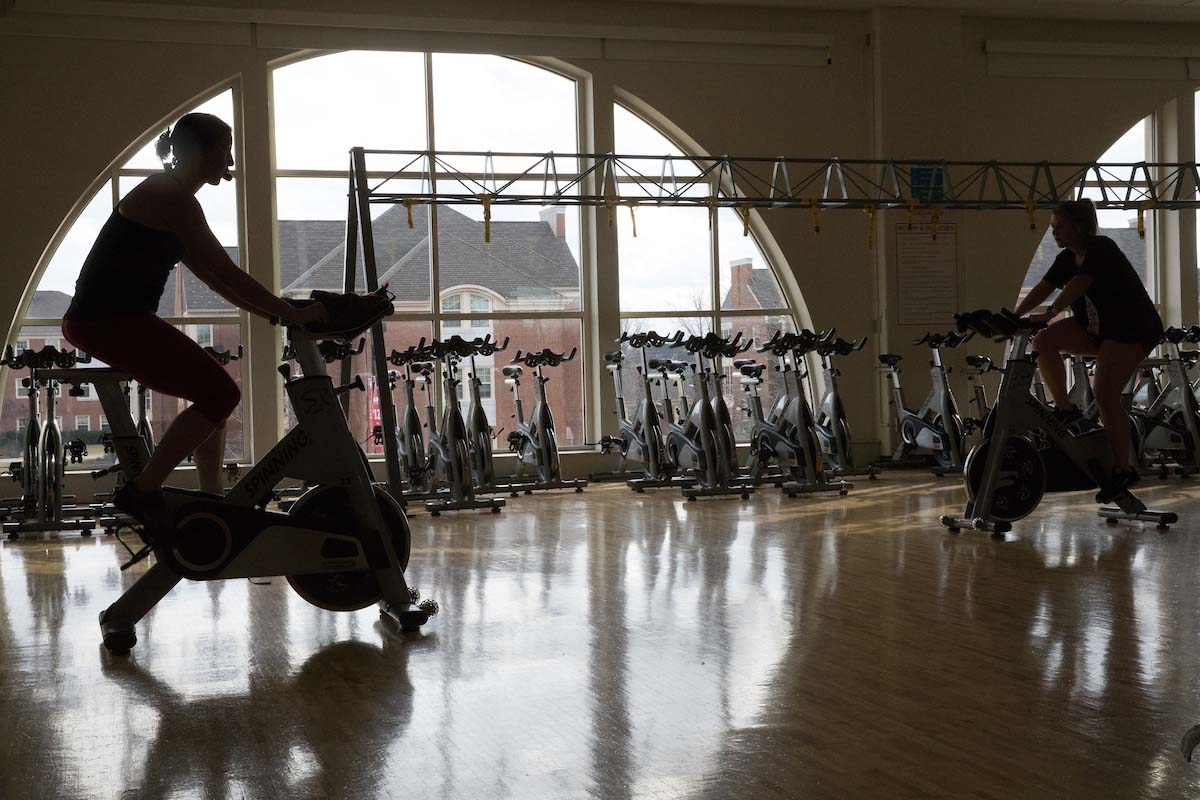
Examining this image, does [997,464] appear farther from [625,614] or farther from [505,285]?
[505,285]

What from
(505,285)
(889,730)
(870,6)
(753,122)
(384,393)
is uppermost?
(870,6)

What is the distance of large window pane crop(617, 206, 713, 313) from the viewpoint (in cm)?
992

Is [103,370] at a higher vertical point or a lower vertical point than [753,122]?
lower

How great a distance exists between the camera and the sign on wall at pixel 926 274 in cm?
1016

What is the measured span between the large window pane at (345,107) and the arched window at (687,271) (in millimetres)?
1737

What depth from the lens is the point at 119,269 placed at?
3.10m

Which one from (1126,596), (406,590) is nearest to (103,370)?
(406,590)

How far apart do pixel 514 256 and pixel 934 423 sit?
367 cm

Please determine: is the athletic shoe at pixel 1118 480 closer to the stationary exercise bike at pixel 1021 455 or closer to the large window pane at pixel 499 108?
the stationary exercise bike at pixel 1021 455

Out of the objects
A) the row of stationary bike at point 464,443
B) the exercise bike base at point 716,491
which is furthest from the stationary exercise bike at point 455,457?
the exercise bike base at point 716,491

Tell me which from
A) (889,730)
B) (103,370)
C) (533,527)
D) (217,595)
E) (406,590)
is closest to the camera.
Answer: (889,730)

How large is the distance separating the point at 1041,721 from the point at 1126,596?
166 centimetres

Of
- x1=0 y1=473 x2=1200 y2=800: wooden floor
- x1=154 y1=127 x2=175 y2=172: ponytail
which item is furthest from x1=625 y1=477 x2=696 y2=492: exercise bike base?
x1=154 y1=127 x2=175 y2=172: ponytail

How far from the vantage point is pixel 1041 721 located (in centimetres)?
242
